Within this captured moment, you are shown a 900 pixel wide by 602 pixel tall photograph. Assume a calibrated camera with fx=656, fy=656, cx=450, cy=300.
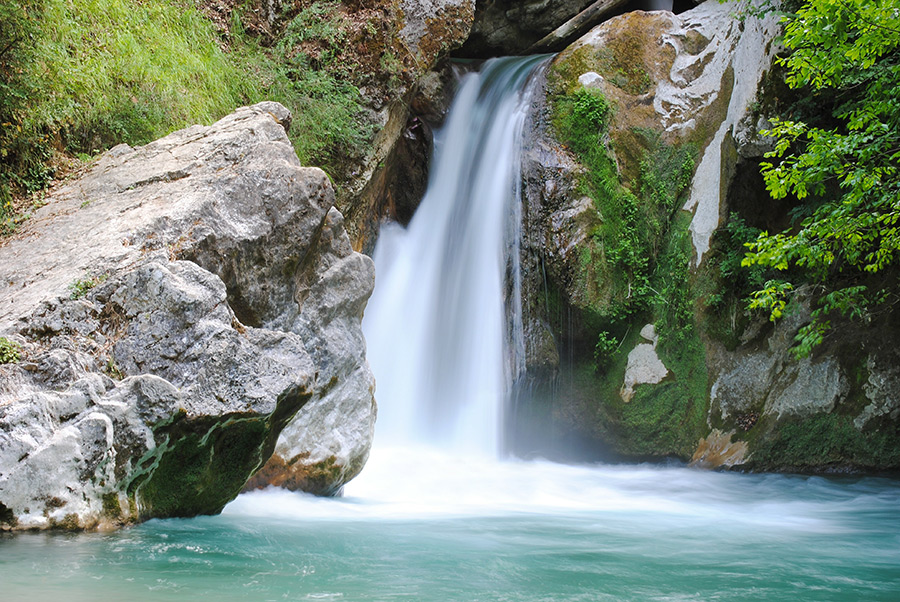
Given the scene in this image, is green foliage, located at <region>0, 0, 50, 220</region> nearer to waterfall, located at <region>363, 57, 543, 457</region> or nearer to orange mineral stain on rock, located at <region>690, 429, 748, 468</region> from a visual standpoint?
waterfall, located at <region>363, 57, 543, 457</region>

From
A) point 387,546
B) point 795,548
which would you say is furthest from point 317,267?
point 795,548

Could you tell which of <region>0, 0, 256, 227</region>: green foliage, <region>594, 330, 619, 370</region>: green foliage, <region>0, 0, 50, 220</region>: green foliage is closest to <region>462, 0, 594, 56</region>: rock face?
<region>0, 0, 256, 227</region>: green foliage

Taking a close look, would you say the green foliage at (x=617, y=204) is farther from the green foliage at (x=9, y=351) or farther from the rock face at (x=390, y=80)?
the green foliage at (x=9, y=351)

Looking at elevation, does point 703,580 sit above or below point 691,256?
below

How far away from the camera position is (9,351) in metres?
3.53

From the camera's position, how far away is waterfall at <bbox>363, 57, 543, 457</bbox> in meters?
8.98

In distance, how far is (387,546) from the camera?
4285 millimetres

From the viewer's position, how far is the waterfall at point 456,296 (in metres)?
8.98

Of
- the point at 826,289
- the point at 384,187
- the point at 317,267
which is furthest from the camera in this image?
the point at 384,187

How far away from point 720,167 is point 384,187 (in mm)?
4883

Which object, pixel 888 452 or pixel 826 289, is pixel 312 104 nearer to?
pixel 826 289

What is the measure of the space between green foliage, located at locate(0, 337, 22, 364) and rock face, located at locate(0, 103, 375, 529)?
37 mm

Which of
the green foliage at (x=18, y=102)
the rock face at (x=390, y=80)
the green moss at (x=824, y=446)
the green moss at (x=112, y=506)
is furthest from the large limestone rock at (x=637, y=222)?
the green moss at (x=112, y=506)

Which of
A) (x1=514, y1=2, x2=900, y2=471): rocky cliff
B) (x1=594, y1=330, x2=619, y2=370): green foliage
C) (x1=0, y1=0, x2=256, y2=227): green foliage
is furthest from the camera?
(x1=594, y1=330, x2=619, y2=370): green foliage
